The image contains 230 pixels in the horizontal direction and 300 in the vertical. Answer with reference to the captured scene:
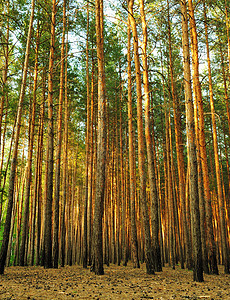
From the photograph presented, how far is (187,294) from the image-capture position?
460 centimetres

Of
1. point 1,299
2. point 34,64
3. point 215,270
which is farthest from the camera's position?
point 34,64

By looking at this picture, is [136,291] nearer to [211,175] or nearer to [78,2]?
[78,2]

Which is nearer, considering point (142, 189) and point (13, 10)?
point (142, 189)

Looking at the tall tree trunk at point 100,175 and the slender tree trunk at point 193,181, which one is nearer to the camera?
the slender tree trunk at point 193,181

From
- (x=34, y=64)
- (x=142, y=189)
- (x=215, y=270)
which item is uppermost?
(x=34, y=64)

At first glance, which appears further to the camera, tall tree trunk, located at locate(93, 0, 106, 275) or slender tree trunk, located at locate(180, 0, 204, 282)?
tall tree trunk, located at locate(93, 0, 106, 275)

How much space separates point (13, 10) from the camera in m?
9.29

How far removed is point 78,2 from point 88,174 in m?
7.71

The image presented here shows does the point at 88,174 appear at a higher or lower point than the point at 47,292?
higher

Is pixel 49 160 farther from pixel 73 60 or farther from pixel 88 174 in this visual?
pixel 73 60

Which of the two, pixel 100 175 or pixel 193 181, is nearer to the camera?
pixel 193 181

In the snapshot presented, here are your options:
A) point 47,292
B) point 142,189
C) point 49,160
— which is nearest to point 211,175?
point 142,189

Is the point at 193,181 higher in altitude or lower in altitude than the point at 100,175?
lower

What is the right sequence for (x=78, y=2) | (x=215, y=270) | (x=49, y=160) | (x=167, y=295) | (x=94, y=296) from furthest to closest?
(x=78, y=2)
(x=49, y=160)
(x=215, y=270)
(x=167, y=295)
(x=94, y=296)
